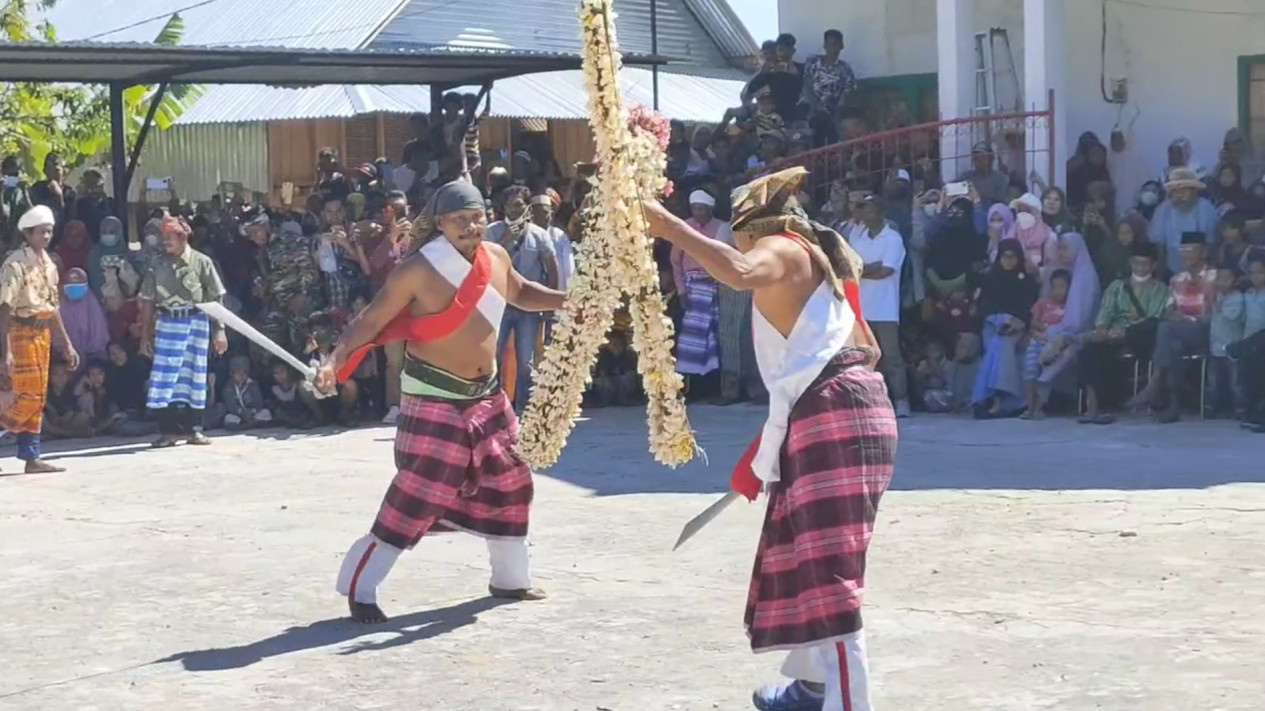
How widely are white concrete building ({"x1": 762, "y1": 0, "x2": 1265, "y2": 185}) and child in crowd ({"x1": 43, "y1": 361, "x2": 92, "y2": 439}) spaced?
801 cm

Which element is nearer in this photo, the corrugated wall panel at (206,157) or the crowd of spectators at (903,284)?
the crowd of spectators at (903,284)

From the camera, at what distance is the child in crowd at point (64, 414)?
1492 centimetres

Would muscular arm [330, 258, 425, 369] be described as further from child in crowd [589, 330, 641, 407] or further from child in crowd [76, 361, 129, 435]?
child in crowd [589, 330, 641, 407]

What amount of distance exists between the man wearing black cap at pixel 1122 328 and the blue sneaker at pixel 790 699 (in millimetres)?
8256

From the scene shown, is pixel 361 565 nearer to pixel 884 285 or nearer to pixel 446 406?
pixel 446 406

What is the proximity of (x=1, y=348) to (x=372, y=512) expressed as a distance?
3.81 metres

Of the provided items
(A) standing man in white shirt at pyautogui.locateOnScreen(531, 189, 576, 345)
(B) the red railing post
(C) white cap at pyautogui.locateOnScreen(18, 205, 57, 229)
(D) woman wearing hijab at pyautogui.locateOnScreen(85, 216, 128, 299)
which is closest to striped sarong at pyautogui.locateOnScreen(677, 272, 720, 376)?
(A) standing man in white shirt at pyautogui.locateOnScreen(531, 189, 576, 345)

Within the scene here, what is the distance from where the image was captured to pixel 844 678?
5789 mm

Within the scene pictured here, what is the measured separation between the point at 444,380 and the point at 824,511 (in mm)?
2373

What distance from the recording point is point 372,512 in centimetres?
1063

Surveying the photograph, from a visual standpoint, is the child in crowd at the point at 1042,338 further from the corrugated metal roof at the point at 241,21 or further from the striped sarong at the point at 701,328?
the corrugated metal roof at the point at 241,21

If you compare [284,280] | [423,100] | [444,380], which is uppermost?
[423,100]

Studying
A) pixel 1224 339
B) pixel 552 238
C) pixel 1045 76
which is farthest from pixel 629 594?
pixel 1045 76

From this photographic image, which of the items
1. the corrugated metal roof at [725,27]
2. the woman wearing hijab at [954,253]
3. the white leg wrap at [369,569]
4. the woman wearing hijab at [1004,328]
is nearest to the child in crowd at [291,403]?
the woman wearing hijab at [954,253]
